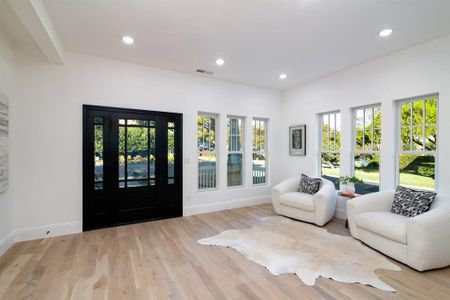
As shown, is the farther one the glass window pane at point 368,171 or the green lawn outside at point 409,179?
the glass window pane at point 368,171

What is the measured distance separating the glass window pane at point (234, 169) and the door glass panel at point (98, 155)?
104 inches

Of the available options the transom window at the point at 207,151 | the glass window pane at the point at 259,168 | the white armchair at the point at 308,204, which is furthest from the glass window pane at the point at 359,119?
the transom window at the point at 207,151

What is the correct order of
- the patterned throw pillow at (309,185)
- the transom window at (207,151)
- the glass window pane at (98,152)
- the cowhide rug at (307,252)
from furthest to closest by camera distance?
1. the transom window at (207,151)
2. the patterned throw pillow at (309,185)
3. the glass window pane at (98,152)
4. the cowhide rug at (307,252)

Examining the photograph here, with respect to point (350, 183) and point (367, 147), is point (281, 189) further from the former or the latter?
point (367, 147)

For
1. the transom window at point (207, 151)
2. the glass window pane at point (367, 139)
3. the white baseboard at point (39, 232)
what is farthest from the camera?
the transom window at point (207, 151)

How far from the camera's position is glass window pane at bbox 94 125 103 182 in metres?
3.56

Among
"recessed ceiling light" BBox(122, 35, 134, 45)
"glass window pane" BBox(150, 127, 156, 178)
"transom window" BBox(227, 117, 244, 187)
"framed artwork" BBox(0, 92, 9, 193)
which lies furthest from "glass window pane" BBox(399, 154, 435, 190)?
"framed artwork" BBox(0, 92, 9, 193)

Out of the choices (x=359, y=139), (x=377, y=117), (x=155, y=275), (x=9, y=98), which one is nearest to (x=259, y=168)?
(x=359, y=139)

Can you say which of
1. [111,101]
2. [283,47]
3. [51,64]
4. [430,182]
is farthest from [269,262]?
[51,64]

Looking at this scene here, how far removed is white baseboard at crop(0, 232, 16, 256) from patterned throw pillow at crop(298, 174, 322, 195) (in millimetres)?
4818

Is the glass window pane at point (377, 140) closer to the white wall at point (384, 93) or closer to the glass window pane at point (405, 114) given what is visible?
the white wall at point (384, 93)

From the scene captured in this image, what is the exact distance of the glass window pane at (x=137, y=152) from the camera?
150 inches

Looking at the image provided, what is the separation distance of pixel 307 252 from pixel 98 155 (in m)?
3.58

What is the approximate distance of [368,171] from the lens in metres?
3.98
